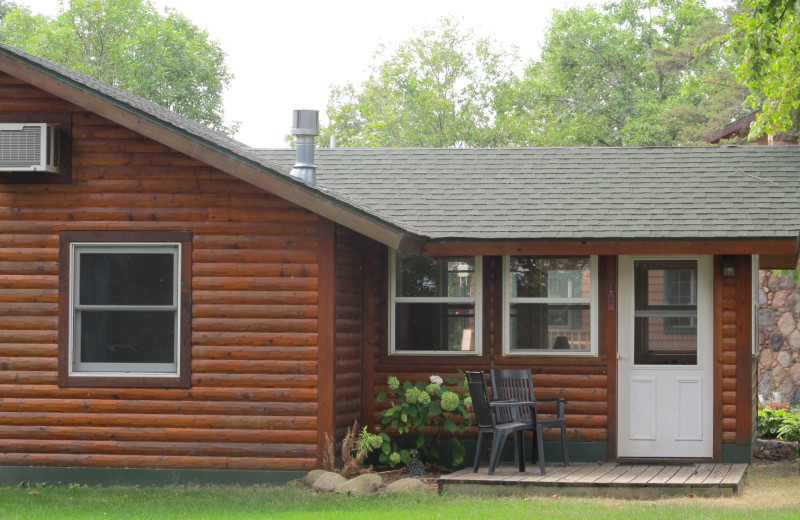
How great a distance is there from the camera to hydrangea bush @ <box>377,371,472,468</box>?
10.7m

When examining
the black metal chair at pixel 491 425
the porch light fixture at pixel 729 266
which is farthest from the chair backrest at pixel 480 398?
the porch light fixture at pixel 729 266

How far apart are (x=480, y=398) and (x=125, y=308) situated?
3536 millimetres

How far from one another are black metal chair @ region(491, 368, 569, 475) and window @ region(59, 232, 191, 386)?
10.5 ft

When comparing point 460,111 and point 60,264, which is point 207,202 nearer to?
point 60,264

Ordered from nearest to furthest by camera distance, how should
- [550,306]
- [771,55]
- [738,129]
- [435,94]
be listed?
[550,306], [771,55], [738,129], [435,94]

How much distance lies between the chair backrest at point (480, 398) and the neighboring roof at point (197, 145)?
4.90ft

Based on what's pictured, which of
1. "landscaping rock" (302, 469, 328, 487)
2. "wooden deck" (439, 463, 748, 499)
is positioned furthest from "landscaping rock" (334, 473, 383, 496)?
"wooden deck" (439, 463, 748, 499)

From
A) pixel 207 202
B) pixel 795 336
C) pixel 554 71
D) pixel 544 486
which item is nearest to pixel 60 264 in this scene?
pixel 207 202

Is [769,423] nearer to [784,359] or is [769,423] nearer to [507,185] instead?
[507,185]

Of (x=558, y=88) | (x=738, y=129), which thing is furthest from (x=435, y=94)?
(x=738, y=129)

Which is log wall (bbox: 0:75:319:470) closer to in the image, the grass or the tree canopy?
the grass

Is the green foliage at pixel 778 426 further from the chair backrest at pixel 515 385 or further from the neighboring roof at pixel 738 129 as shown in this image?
the neighboring roof at pixel 738 129

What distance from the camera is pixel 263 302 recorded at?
10.3 m

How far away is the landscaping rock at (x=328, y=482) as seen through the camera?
376 inches
